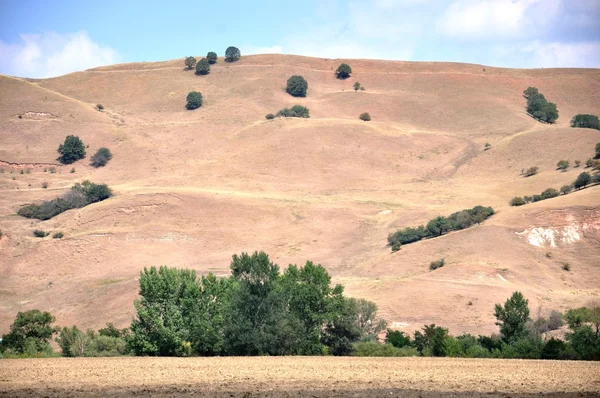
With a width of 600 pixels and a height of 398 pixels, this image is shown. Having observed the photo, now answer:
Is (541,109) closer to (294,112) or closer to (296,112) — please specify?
(296,112)

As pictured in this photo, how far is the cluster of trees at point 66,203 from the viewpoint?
92.7 m

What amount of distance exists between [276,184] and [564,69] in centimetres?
8187

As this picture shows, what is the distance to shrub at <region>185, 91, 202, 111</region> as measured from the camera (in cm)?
13738

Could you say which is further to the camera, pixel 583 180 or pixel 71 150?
pixel 71 150

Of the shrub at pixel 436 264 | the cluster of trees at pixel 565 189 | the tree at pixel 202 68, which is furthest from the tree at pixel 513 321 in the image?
the tree at pixel 202 68

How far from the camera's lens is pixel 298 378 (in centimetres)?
2800

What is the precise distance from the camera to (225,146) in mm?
117438

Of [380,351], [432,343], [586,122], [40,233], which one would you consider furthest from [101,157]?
[380,351]

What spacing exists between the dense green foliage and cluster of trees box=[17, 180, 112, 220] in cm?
5080

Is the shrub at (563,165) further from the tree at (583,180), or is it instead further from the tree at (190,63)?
the tree at (190,63)

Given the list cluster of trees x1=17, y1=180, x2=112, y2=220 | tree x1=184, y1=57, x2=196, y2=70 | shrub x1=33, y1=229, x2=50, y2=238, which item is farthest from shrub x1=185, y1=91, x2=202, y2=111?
shrub x1=33, y1=229, x2=50, y2=238

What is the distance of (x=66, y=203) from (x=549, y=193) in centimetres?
5659

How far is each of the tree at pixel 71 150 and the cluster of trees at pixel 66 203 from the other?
757 inches

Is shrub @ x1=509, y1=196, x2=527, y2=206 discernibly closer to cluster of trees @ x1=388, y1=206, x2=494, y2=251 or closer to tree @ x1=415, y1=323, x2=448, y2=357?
cluster of trees @ x1=388, y1=206, x2=494, y2=251
